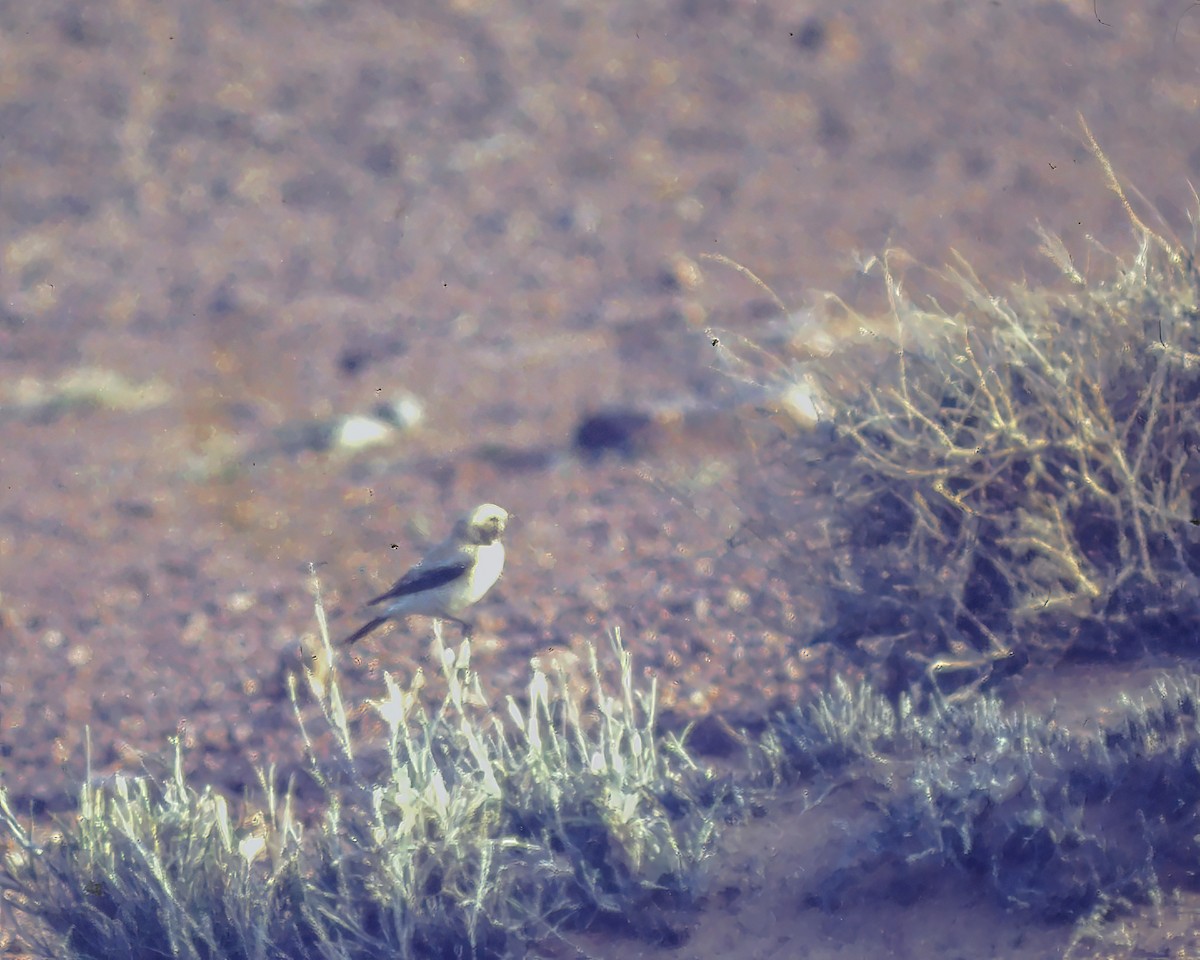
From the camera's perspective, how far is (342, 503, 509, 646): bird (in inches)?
170

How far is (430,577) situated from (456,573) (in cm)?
8

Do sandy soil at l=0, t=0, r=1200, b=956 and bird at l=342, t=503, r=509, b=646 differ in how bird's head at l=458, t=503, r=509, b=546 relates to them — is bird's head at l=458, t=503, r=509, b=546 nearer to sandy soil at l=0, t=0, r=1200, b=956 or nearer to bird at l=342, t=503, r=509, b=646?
bird at l=342, t=503, r=509, b=646

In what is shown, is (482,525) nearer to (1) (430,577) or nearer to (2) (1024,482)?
(1) (430,577)

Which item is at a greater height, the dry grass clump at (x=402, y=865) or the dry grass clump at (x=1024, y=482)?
the dry grass clump at (x=1024, y=482)

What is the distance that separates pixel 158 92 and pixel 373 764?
39.9ft

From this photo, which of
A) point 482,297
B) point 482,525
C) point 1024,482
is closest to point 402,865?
point 482,525

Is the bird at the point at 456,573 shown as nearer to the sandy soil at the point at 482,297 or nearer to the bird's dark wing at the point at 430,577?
the bird's dark wing at the point at 430,577

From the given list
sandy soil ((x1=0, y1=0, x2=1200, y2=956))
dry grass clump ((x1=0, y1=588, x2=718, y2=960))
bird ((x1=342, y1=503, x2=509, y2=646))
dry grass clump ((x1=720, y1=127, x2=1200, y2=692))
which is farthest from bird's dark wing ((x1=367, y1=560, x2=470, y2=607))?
dry grass clump ((x1=720, y1=127, x2=1200, y2=692))

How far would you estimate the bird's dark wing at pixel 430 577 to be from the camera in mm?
4332

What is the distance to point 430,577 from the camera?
4.35 meters

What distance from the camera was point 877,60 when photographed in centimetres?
1585

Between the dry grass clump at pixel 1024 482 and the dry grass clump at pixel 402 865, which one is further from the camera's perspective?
the dry grass clump at pixel 1024 482

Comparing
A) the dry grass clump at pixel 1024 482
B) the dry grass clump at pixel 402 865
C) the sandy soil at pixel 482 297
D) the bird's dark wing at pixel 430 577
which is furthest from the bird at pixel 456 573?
the dry grass clump at pixel 1024 482

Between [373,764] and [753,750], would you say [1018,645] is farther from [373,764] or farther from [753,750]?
[373,764]
